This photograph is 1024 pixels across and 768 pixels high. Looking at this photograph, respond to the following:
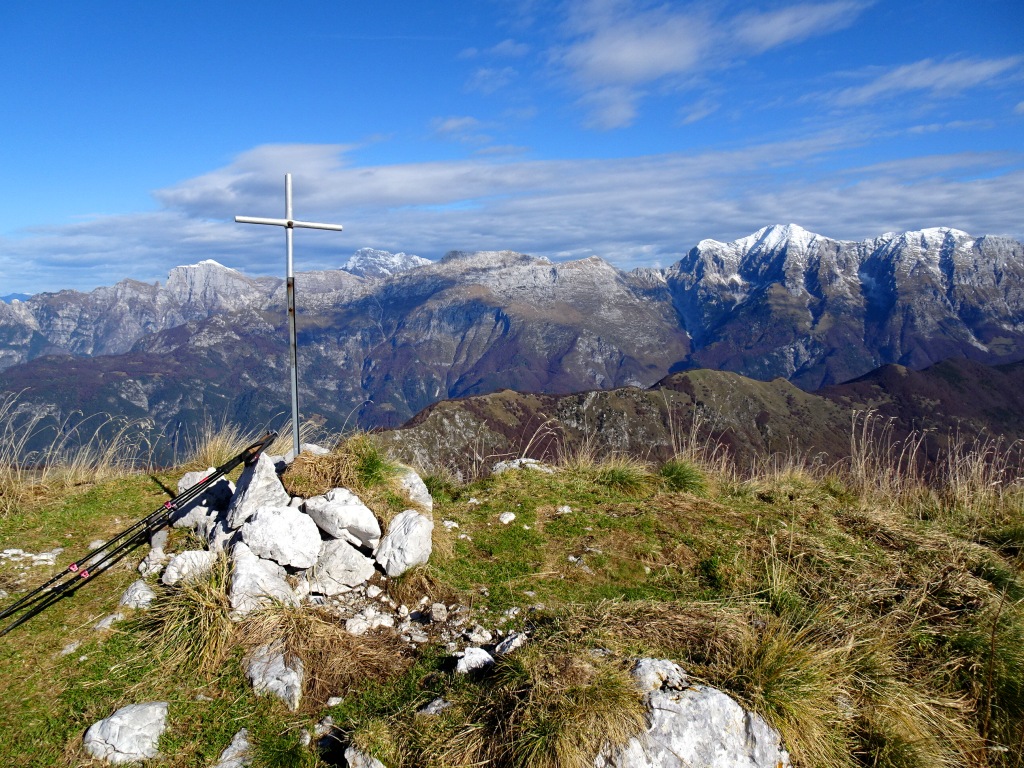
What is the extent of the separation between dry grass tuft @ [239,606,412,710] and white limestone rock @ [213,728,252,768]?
698 millimetres

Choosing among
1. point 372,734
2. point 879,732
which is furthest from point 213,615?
point 879,732

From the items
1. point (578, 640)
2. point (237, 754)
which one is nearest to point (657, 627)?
point (578, 640)

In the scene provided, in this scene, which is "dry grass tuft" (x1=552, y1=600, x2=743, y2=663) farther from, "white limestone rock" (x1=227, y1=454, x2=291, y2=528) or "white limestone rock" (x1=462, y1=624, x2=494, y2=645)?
"white limestone rock" (x1=227, y1=454, x2=291, y2=528)

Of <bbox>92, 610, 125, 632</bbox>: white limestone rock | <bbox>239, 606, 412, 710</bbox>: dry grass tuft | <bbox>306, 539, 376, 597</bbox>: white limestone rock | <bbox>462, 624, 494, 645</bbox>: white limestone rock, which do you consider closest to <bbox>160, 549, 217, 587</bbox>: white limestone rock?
<bbox>92, 610, 125, 632</bbox>: white limestone rock

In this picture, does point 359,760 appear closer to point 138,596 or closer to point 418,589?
point 418,589

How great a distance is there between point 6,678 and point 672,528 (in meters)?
9.65

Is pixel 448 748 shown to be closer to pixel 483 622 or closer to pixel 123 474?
pixel 483 622

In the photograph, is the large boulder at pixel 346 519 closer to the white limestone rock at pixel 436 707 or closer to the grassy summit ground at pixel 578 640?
the grassy summit ground at pixel 578 640

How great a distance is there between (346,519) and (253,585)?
160 centimetres

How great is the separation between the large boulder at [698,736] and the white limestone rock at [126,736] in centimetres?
420

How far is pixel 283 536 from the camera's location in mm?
8453

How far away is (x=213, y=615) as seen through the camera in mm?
7184

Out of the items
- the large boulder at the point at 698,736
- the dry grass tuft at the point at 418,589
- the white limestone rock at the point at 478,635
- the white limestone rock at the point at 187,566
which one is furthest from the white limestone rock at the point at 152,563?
the large boulder at the point at 698,736

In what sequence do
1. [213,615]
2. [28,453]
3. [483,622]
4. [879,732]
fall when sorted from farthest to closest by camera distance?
[28,453] → [483,622] → [213,615] → [879,732]
